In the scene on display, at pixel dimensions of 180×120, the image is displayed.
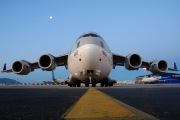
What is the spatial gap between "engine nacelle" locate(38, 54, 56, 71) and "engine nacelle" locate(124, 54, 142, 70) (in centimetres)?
487

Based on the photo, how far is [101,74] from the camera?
14.8m

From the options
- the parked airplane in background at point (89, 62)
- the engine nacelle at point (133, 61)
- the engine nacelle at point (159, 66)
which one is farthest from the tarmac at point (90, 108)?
the engine nacelle at point (159, 66)

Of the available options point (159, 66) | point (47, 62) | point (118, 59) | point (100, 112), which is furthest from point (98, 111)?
point (118, 59)

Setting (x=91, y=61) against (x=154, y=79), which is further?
(x=154, y=79)

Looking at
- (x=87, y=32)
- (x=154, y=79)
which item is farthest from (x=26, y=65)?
(x=154, y=79)

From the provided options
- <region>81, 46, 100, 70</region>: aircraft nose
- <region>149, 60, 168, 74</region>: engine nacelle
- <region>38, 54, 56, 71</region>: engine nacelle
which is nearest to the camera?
<region>81, 46, 100, 70</region>: aircraft nose

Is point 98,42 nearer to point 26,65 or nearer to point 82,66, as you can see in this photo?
point 82,66

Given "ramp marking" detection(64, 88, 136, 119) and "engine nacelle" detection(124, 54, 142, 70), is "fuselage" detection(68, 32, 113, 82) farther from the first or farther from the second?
"ramp marking" detection(64, 88, 136, 119)

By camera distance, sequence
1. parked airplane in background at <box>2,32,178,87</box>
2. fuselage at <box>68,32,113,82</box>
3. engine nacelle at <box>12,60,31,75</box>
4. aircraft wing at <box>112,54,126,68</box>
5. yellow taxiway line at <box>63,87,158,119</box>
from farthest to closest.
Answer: aircraft wing at <box>112,54,126,68</box> < engine nacelle at <box>12,60,31,75</box> < parked airplane in background at <box>2,32,178,87</box> < fuselage at <box>68,32,113,82</box> < yellow taxiway line at <box>63,87,158,119</box>

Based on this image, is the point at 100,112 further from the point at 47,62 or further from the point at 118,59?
the point at 118,59

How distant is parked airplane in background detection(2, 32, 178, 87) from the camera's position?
13.9m

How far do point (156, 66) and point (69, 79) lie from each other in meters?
5.99

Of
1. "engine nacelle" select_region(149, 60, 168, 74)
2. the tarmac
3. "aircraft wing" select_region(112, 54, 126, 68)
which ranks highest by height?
"aircraft wing" select_region(112, 54, 126, 68)

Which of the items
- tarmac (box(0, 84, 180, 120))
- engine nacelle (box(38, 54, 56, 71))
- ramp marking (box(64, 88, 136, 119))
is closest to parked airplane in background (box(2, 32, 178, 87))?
engine nacelle (box(38, 54, 56, 71))
